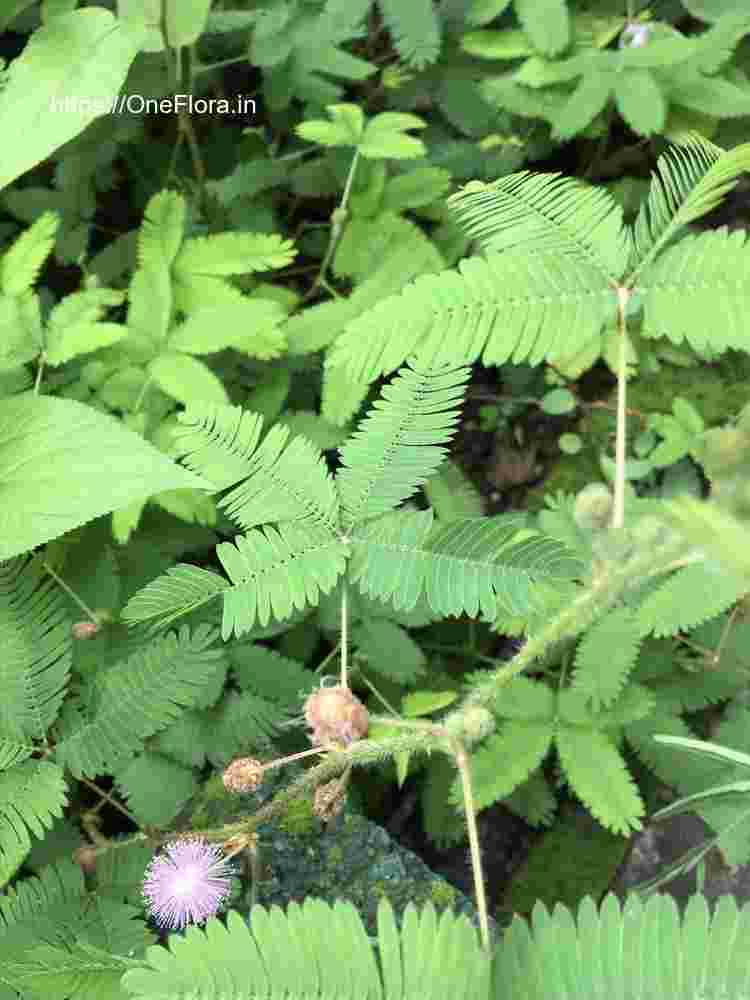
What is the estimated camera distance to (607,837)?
2.40m

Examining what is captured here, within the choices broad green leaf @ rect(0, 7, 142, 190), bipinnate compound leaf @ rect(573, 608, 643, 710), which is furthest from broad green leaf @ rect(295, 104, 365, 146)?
bipinnate compound leaf @ rect(573, 608, 643, 710)

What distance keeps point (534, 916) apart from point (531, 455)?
1.80m

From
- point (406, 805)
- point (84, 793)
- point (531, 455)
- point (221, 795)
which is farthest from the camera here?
point (531, 455)

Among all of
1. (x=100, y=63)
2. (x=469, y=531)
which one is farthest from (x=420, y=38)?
(x=469, y=531)

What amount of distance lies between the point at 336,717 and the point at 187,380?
0.99 m

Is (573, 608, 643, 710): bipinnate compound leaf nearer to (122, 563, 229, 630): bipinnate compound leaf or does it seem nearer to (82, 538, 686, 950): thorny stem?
(82, 538, 686, 950): thorny stem

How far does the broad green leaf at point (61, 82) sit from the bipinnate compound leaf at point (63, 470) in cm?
60

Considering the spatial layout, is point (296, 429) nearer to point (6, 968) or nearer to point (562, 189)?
point (562, 189)

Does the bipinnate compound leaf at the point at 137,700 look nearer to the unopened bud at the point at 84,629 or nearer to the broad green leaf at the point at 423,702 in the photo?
the unopened bud at the point at 84,629

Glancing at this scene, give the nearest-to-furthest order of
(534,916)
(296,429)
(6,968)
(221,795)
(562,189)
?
(534,916) → (6,968) → (562,189) → (221,795) → (296,429)

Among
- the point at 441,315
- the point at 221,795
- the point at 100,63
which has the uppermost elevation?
the point at 100,63

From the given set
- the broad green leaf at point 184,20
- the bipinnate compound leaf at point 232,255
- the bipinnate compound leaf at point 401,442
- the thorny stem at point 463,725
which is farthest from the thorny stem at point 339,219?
the thorny stem at point 463,725

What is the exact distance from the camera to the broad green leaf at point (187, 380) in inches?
81.7

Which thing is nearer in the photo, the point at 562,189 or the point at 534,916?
the point at 534,916
